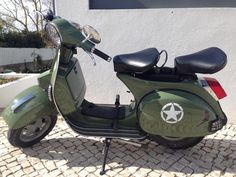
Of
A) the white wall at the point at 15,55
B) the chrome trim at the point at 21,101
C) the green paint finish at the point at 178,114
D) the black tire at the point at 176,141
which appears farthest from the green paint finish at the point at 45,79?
the white wall at the point at 15,55

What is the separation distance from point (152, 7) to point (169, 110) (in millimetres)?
1853

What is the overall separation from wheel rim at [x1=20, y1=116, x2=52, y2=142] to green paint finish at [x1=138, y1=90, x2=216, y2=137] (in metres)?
1.18

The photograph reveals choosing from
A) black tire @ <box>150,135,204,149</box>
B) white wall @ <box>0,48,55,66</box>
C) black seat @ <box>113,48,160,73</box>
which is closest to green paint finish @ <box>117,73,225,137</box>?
black seat @ <box>113,48,160,73</box>

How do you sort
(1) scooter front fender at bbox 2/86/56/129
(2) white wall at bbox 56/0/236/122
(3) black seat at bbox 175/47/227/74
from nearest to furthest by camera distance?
(3) black seat at bbox 175/47/227/74
(1) scooter front fender at bbox 2/86/56/129
(2) white wall at bbox 56/0/236/122

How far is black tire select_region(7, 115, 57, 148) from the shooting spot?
3117 millimetres

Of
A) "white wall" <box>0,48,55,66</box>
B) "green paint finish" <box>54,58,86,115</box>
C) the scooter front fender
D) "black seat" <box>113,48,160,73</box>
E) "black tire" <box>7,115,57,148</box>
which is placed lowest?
"white wall" <box>0,48,55,66</box>

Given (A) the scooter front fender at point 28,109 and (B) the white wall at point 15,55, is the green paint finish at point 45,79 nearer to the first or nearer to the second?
(A) the scooter front fender at point 28,109

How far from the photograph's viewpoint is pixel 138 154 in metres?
3.16

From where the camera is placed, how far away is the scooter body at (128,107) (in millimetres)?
2695

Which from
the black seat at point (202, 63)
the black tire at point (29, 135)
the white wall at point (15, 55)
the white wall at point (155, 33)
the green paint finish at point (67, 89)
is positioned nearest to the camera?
the black seat at point (202, 63)

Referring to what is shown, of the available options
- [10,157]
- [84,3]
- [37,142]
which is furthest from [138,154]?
[84,3]

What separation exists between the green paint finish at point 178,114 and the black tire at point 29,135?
3.80 ft

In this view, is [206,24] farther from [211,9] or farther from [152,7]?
[152,7]

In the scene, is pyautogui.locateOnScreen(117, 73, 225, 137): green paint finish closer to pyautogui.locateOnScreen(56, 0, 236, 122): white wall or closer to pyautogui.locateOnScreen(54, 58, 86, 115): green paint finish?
pyautogui.locateOnScreen(54, 58, 86, 115): green paint finish
